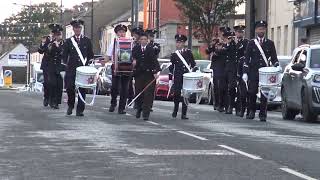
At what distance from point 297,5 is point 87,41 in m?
25.0

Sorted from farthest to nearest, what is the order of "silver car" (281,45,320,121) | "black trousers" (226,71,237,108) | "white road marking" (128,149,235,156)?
1. "black trousers" (226,71,237,108)
2. "silver car" (281,45,320,121)
3. "white road marking" (128,149,235,156)

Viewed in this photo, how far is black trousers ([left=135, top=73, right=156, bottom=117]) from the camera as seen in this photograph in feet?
53.9

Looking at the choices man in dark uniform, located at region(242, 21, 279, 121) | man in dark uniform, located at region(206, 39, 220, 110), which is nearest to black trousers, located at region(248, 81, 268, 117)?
man in dark uniform, located at region(242, 21, 279, 121)

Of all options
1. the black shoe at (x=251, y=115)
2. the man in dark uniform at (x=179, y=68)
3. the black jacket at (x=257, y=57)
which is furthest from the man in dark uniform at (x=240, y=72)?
the man in dark uniform at (x=179, y=68)

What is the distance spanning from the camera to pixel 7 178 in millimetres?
8812

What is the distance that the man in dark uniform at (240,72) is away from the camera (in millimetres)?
18516

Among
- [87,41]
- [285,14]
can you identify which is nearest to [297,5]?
[285,14]

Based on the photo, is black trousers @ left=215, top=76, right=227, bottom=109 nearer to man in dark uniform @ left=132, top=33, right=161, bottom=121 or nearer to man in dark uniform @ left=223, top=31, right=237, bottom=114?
man in dark uniform @ left=223, top=31, right=237, bottom=114

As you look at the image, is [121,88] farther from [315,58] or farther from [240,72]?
[315,58]

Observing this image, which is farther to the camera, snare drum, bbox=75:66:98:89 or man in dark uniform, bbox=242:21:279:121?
man in dark uniform, bbox=242:21:279:121

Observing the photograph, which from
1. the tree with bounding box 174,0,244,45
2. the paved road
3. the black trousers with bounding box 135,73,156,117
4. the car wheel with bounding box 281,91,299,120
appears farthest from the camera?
the tree with bounding box 174,0,244,45

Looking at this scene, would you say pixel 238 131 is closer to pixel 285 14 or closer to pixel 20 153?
pixel 20 153

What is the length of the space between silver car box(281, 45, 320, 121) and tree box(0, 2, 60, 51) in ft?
326

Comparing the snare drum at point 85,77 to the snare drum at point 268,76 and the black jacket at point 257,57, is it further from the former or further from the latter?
the snare drum at point 268,76
